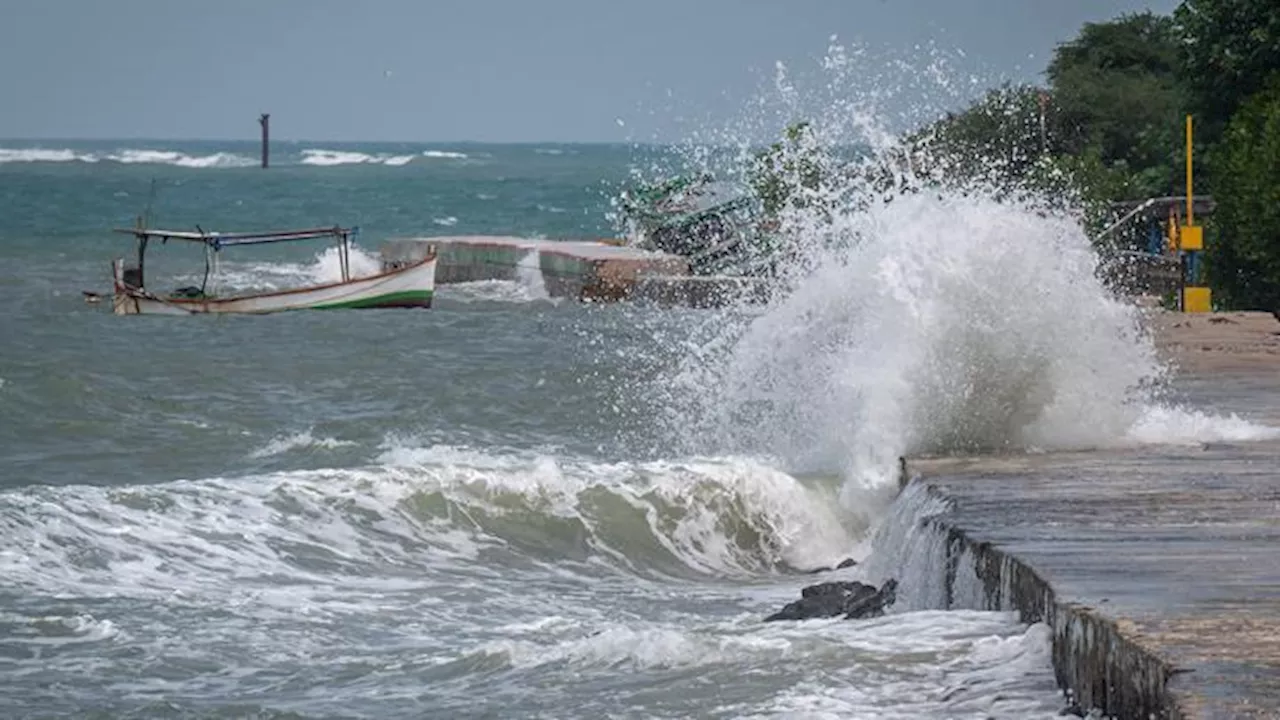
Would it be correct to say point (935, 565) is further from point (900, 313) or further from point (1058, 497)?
point (900, 313)

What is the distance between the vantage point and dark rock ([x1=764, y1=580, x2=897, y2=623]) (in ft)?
35.8

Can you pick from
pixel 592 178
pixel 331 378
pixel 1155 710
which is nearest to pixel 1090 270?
pixel 1155 710

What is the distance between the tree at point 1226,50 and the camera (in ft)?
96.4

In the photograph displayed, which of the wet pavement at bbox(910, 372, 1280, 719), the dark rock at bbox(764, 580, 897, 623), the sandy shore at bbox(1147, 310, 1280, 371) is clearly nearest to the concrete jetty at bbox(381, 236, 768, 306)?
the sandy shore at bbox(1147, 310, 1280, 371)

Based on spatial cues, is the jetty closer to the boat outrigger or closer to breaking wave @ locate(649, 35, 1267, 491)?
breaking wave @ locate(649, 35, 1267, 491)

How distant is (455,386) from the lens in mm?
24328

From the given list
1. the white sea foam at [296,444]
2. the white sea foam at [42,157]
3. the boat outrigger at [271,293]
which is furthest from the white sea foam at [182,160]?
the white sea foam at [296,444]

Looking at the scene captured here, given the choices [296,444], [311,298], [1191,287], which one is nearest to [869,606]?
[296,444]

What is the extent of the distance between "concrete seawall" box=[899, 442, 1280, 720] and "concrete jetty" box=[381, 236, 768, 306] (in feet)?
65.3

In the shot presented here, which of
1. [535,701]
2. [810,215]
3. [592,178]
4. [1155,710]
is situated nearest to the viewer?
[1155,710]

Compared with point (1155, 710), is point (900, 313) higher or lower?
higher

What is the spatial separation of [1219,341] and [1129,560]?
432 inches

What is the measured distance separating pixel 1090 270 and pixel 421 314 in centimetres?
2057

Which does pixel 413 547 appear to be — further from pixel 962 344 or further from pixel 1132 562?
pixel 1132 562
